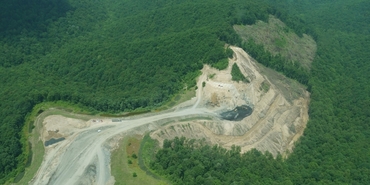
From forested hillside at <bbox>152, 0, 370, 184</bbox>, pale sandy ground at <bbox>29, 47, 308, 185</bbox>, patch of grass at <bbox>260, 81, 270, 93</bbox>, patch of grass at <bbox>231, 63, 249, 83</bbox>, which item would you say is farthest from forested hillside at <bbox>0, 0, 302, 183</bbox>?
forested hillside at <bbox>152, 0, 370, 184</bbox>

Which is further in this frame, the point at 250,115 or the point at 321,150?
the point at 250,115

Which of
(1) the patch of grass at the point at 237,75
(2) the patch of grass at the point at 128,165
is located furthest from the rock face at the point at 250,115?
(2) the patch of grass at the point at 128,165

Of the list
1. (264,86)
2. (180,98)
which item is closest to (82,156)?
(180,98)

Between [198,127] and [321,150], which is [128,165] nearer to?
[198,127]

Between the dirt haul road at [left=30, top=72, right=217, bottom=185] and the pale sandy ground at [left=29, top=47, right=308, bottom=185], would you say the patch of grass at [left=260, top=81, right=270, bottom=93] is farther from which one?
the dirt haul road at [left=30, top=72, right=217, bottom=185]

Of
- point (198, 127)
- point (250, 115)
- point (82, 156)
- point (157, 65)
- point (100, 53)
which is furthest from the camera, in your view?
point (100, 53)

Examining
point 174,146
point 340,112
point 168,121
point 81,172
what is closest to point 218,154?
point 174,146

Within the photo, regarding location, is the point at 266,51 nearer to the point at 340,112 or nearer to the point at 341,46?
the point at 340,112
